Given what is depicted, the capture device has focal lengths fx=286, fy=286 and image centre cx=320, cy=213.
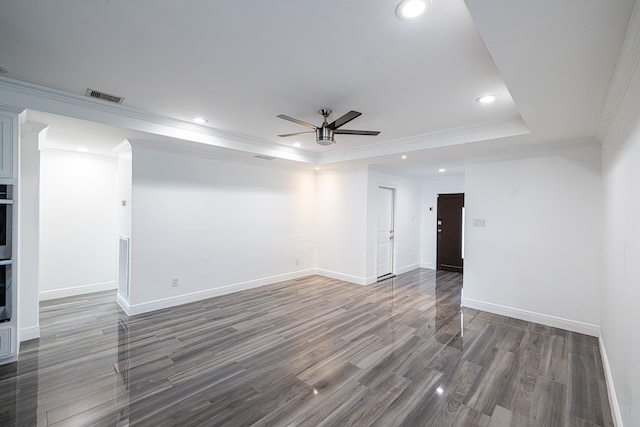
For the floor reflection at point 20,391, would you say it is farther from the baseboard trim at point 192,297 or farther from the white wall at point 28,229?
the baseboard trim at point 192,297

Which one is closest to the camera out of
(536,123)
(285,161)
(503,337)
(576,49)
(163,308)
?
(576,49)

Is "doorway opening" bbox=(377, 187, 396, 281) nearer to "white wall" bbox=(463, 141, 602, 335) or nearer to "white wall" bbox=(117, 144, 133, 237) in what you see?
"white wall" bbox=(463, 141, 602, 335)

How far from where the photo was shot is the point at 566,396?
238 cm

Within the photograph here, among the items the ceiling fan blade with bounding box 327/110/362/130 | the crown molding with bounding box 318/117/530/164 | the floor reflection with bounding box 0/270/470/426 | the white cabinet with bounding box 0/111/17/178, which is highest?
the crown molding with bounding box 318/117/530/164

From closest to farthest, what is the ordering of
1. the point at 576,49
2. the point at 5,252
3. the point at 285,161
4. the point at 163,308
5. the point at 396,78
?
the point at 576,49 → the point at 396,78 → the point at 5,252 → the point at 163,308 → the point at 285,161

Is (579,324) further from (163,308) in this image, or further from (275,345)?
(163,308)

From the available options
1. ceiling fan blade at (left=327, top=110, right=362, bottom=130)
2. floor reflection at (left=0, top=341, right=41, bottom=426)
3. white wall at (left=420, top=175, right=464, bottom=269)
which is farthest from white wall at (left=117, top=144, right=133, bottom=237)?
white wall at (left=420, top=175, right=464, bottom=269)

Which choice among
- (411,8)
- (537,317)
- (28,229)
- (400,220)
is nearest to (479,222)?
(537,317)

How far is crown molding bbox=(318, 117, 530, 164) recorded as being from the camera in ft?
11.5

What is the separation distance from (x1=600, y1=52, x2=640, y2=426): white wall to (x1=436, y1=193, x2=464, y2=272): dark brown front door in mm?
4348

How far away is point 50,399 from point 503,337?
453 centimetres

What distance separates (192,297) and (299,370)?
2.66 m

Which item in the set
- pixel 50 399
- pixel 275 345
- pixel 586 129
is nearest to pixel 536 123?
pixel 586 129

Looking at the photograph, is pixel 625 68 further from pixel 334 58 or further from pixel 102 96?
pixel 102 96
